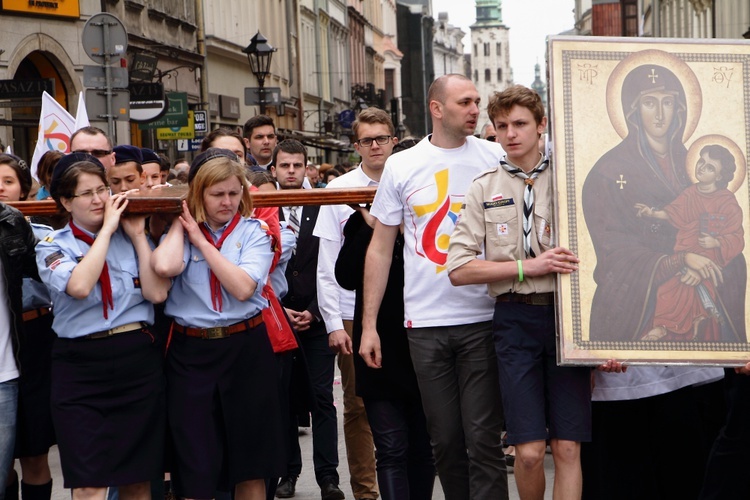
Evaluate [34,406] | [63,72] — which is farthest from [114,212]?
[63,72]

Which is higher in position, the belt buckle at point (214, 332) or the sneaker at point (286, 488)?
the belt buckle at point (214, 332)

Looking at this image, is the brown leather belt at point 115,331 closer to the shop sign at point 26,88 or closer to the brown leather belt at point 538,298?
the brown leather belt at point 538,298

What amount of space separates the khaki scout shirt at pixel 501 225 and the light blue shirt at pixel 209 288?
0.86 metres

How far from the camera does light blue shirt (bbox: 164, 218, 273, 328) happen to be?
5.74m

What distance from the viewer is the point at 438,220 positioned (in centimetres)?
614

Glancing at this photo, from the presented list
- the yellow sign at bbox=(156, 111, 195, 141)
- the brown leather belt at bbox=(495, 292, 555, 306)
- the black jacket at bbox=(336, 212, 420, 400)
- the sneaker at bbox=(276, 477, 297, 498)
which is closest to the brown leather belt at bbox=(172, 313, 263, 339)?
the black jacket at bbox=(336, 212, 420, 400)

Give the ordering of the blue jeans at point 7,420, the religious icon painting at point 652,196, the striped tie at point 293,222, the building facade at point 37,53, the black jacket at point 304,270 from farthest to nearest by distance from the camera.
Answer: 1. the building facade at point 37,53
2. the striped tie at point 293,222
3. the black jacket at point 304,270
4. the blue jeans at point 7,420
5. the religious icon painting at point 652,196

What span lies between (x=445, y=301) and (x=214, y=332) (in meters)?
1.07

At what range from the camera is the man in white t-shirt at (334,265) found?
24.3 feet

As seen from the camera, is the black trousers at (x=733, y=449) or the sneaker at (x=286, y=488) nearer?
the black trousers at (x=733, y=449)

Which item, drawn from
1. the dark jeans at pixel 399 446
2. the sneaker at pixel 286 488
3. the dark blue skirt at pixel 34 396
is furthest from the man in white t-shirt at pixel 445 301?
the sneaker at pixel 286 488

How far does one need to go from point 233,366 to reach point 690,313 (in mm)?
1979

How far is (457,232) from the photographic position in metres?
5.69

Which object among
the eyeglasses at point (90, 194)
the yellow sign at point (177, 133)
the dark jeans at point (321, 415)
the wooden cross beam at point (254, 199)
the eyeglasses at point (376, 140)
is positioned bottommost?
the dark jeans at point (321, 415)
